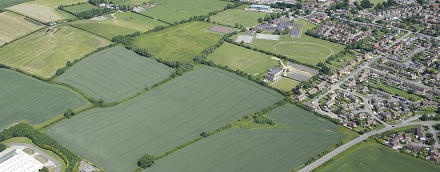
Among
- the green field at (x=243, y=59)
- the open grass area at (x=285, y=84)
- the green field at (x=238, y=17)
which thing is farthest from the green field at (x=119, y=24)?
the open grass area at (x=285, y=84)

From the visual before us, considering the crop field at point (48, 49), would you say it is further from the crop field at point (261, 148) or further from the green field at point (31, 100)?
the crop field at point (261, 148)

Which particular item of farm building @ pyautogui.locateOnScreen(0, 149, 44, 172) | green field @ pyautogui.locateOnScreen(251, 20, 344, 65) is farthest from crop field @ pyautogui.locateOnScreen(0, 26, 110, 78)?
green field @ pyautogui.locateOnScreen(251, 20, 344, 65)

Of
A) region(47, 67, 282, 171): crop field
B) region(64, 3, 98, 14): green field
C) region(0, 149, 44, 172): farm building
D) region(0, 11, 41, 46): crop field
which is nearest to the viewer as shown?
region(0, 149, 44, 172): farm building

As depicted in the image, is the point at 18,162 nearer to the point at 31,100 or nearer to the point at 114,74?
the point at 31,100

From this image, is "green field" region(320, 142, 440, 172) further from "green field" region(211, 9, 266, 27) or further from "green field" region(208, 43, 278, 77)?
"green field" region(211, 9, 266, 27)

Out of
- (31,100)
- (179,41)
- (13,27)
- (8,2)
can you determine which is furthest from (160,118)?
(8,2)

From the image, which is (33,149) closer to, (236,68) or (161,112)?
(161,112)

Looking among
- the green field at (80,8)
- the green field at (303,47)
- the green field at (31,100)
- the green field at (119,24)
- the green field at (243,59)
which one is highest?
the green field at (303,47)
